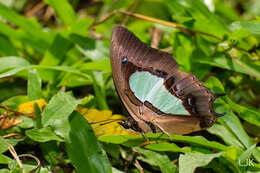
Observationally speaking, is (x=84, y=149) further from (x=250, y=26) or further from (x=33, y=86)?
(x=250, y=26)

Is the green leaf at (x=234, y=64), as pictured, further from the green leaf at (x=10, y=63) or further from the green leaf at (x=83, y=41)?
the green leaf at (x=10, y=63)

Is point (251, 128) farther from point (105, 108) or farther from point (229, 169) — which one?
point (105, 108)

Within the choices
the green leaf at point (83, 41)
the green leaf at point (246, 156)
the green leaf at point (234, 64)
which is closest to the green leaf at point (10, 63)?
the green leaf at point (83, 41)

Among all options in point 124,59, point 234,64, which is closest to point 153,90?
point 124,59

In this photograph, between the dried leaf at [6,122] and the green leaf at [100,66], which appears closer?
the dried leaf at [6,122]

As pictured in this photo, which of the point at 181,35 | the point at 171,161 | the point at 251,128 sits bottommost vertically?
the point at 171,161

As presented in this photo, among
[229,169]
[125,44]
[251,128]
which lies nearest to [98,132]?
[125,44]

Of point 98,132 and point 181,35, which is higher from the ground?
point 181,35
